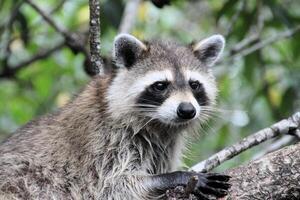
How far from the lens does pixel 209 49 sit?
7.58 meters

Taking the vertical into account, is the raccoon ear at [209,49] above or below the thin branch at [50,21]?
below

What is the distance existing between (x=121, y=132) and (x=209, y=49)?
135cm

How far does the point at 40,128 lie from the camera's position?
279 inches

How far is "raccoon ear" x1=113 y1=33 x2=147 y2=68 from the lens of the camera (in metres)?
7.04

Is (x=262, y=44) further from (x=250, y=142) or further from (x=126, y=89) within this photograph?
(x=250, y=142)

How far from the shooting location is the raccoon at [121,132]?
6.55 metres

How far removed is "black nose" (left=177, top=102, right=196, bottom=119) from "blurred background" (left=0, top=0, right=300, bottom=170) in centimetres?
206

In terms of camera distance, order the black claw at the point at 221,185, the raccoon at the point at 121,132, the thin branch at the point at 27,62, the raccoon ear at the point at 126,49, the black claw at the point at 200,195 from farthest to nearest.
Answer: the thin branch at the point at 27,62
the raccoon ear at the point at 126,49
the raccoon at the point at 121,132
the black claw at the point at 200,195
the black claw at the point at 221,185

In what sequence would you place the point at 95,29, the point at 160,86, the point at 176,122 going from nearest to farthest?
1. the point at 176,122
2. the point at 160,86
3. the point at 95,29

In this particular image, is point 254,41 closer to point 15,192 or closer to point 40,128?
point 40,128

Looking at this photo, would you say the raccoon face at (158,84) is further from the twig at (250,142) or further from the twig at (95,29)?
the twig at (250,142)

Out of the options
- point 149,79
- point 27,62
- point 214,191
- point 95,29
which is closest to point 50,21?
point 27,62

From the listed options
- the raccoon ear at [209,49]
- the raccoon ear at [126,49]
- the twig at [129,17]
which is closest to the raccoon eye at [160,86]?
the raccoon ear at [126,49]

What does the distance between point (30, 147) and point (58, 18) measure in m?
5.03
